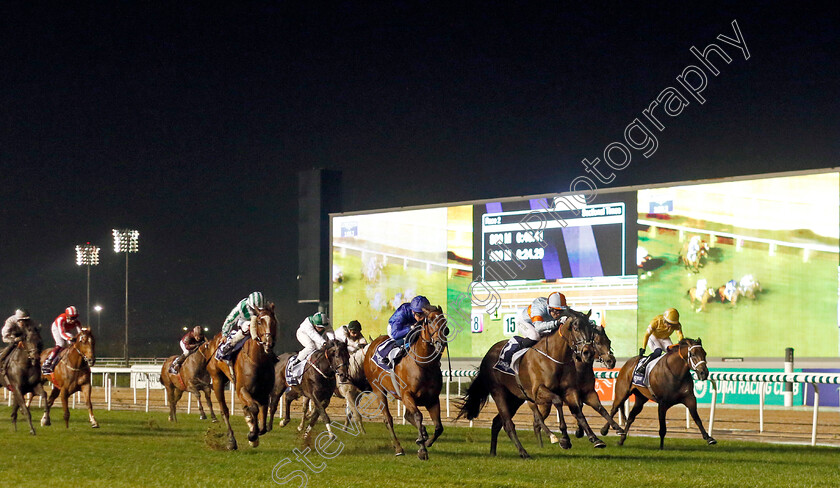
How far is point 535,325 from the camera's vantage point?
11.0 m

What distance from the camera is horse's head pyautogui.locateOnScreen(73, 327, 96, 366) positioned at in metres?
14.4

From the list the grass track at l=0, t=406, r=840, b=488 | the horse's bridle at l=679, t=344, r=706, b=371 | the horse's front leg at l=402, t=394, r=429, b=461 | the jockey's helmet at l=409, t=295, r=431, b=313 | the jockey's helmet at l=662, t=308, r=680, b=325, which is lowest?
the grass track at l=0, t=406, r=840, b=488

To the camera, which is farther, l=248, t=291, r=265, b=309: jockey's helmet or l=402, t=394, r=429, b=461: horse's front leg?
l=248, t=291, r=265, b=309: jockey's helmet

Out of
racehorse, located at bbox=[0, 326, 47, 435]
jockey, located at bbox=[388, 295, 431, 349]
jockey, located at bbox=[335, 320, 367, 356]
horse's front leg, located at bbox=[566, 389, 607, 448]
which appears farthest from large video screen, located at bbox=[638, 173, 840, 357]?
racehorse, located at bbox=[0, 326, 47, 435]

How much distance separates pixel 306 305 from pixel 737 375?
1029 inches

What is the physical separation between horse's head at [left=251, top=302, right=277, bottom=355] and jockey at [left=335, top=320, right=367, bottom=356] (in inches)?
61.5

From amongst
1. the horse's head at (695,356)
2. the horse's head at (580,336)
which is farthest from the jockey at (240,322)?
the horse's head at (695,356)

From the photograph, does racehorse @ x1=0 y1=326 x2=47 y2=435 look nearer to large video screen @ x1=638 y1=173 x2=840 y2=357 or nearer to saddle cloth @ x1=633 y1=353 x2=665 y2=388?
saddle cloth @ x1=633 y1=353 x2=665 y2=388

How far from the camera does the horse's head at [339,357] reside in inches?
458

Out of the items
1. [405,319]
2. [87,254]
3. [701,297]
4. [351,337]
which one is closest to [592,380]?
[405,319]

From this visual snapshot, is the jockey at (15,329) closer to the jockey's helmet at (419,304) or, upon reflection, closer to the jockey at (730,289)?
the jockey's helmet at (419,304)

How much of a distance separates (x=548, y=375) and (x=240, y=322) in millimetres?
3592

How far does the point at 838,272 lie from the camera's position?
21453 millimetres

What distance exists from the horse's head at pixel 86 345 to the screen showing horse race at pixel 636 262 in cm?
1343
